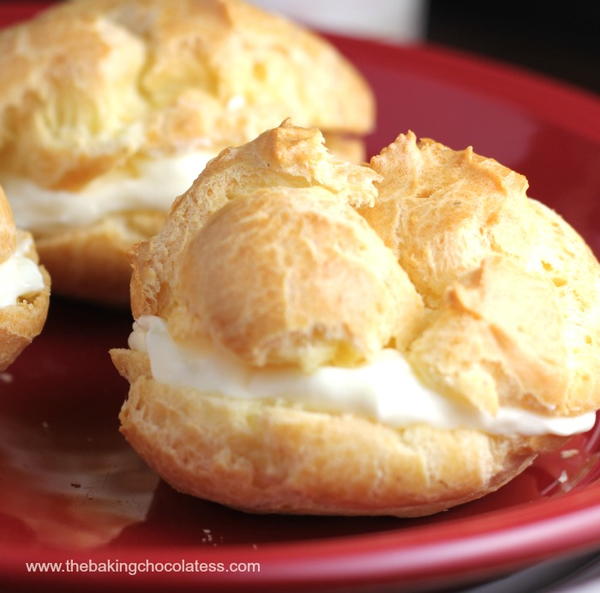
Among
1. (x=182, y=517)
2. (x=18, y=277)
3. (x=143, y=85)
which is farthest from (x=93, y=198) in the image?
(x=182, y=517)

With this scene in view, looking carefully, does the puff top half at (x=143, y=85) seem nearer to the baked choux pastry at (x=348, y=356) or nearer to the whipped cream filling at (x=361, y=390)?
the baked choux pastry at (x=348, y=356)

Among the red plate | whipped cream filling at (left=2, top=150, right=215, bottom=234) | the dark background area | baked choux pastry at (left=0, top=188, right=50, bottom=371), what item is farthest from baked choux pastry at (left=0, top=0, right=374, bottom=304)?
the dark background area

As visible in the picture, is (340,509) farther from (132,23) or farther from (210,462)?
(132,23)

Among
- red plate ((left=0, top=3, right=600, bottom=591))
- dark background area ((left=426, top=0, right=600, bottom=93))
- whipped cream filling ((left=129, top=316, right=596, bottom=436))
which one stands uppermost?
whipped cream filling ((left=129, top=316, right=596, bottom=436))

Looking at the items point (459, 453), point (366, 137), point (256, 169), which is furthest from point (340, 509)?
point (366, 137)

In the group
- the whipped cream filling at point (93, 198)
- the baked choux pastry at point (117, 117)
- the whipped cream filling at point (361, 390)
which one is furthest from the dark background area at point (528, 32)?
the whipped cream filling at point (361, 390)

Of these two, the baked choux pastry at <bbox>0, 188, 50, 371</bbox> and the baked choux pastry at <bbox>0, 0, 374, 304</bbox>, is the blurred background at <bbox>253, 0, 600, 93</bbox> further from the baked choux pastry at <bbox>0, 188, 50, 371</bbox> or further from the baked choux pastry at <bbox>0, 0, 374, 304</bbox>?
the baked choux pastry at <bbox>0, 188, 50, 371</bbox>

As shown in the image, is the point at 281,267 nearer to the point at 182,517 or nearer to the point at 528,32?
the point at 182,517

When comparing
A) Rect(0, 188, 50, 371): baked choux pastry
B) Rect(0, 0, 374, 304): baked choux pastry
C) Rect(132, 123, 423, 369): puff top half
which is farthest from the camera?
Rect(0, 0, 374, 304): baked choux pastry
